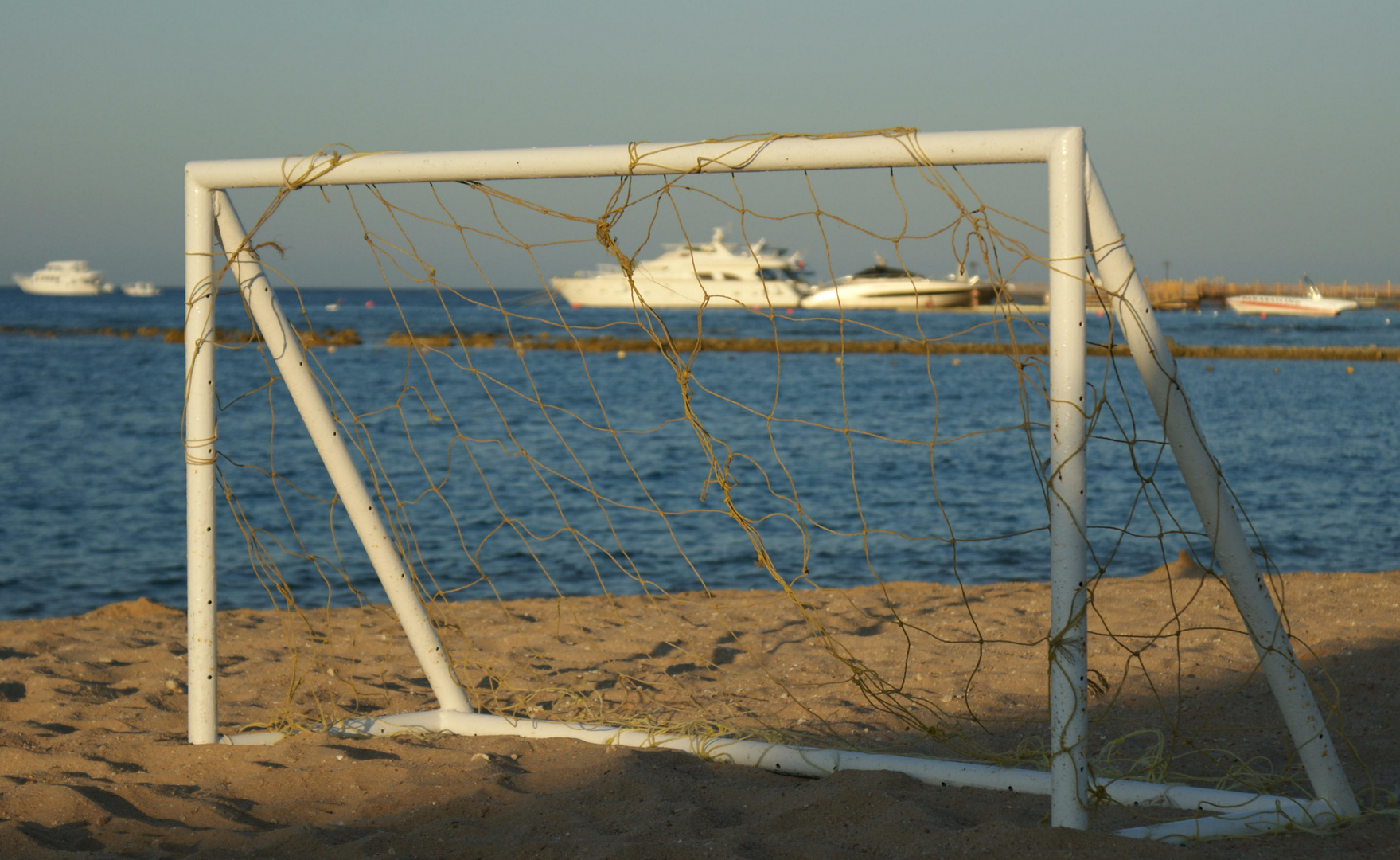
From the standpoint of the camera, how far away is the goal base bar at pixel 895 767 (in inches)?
93.5

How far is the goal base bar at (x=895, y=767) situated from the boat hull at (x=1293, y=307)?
195ft

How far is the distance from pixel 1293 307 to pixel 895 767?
60.7 meters

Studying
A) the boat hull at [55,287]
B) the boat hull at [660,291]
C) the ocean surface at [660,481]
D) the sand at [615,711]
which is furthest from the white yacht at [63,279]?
the sand at [615,711]

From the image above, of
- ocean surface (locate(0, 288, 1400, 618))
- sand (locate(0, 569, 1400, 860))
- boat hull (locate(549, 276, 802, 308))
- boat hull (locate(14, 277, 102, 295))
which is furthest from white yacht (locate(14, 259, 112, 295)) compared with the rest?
sand (locate(0, 569, 1400, 860))

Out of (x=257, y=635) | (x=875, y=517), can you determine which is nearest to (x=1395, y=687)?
(x=257, y=635)

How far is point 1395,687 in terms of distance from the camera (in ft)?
11.1

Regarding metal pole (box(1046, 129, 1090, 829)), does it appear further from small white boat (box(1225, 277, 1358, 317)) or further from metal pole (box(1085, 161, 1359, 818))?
small white boat (box(1225, 277, 1358, 317))

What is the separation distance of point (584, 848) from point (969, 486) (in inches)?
369

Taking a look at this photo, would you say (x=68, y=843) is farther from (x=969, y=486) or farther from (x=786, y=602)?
(x=969, y=486)

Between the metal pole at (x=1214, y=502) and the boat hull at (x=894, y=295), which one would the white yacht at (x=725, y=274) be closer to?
the boat hull at (x=894, y=295)

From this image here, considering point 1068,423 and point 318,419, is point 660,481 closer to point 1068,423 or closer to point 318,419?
point 318,419

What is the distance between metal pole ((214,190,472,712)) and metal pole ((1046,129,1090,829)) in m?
2.02

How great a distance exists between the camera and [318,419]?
3.12m

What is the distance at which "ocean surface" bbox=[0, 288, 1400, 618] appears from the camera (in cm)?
673
